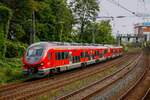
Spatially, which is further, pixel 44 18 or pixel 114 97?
pixel 44 18

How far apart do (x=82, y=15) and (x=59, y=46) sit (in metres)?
47.4

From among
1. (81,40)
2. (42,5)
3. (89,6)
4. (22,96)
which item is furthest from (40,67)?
(89,6)

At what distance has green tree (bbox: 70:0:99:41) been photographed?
245ft

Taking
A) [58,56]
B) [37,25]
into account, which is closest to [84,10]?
[37,25]

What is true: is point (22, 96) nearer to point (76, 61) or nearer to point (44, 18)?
point (76, 61)

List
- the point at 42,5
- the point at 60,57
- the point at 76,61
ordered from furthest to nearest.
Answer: the point at 42,5, the point at 76,61, the point at 60,57

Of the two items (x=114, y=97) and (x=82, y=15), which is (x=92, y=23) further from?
(x=114, y=97)

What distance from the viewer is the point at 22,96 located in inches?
706

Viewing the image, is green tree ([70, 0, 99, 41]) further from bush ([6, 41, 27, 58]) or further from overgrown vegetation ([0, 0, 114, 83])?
bush ([6, 41, 27, 58])

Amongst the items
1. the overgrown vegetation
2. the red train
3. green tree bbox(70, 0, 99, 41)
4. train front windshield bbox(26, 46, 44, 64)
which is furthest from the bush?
green tree bbox(70, 0, 99, 41)

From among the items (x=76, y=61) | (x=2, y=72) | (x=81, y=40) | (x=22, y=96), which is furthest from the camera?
(x=81, y=40)

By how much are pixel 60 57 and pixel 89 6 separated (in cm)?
4908

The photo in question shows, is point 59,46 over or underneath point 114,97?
over

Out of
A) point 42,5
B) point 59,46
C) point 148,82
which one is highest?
point 42,5
